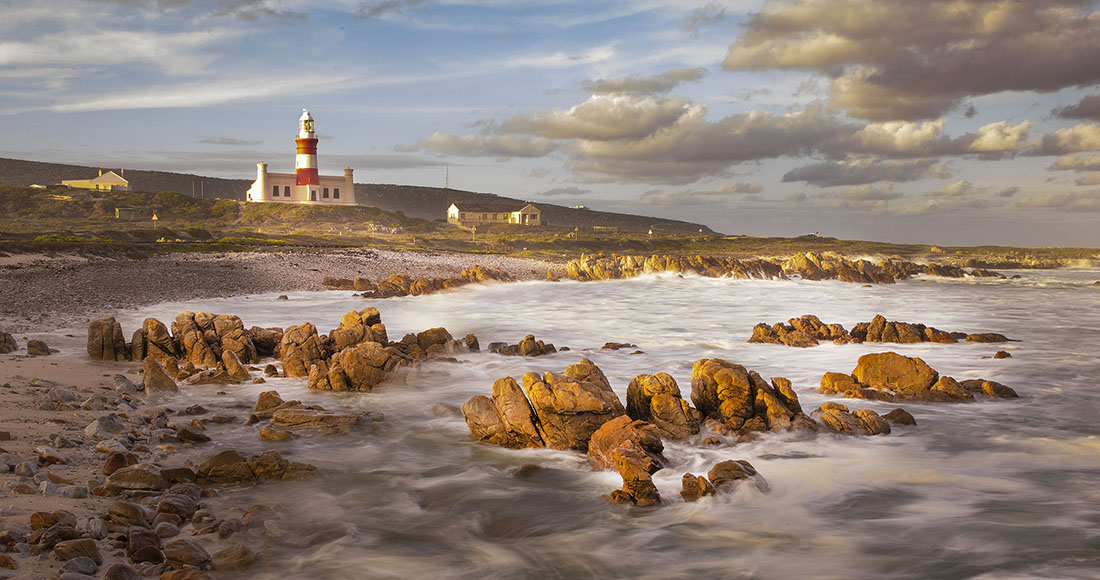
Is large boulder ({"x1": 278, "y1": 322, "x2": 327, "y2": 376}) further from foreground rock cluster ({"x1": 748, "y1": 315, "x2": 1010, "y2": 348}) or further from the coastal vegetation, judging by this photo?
the coastal vegetation

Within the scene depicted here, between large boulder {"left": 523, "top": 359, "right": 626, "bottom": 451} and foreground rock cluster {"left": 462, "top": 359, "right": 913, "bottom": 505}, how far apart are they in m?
0.01

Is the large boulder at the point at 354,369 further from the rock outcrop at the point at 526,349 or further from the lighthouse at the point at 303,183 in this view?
the lighthouse at the point at 303,183

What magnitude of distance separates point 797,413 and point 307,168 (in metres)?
86.5

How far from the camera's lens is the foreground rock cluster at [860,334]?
56.5ft

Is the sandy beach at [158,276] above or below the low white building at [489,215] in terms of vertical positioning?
below

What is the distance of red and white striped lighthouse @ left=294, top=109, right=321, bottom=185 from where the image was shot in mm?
86375

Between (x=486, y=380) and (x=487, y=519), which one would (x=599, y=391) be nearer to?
(x=487, y=519)

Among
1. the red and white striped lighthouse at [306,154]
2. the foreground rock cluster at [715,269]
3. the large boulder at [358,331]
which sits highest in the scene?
the red and white striped lighthouse at [306,154]

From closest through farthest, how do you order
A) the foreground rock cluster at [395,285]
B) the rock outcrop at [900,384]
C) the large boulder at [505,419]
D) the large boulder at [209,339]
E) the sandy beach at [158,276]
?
1. the large boulder at [505,419]
2. the rock outcrop at [900,384]
3. the large boulder at [209,339]
4. the sandy beach at [158,276]
5. the foreground rock cluster at [395,285]

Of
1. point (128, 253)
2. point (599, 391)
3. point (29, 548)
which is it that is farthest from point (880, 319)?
point (128, 253)

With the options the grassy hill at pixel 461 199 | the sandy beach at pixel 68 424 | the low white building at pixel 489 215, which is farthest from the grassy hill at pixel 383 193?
the sandy beach at pixel 68 424

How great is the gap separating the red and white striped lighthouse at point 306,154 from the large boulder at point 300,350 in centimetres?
7943

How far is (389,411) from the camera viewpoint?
1060cm

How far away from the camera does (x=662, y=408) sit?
8859 millimetres
